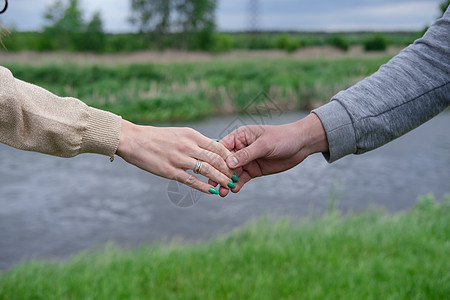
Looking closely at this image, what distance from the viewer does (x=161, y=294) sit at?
2877mm

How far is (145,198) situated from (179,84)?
8.01 meters

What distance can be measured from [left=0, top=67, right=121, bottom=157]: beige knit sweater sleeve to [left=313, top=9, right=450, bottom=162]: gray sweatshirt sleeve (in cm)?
85

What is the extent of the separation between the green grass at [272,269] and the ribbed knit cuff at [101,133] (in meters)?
1.39

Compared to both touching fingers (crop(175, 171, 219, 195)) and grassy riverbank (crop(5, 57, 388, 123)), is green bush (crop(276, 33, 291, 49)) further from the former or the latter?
touching fingers (crop(175, 171, 219, 195))

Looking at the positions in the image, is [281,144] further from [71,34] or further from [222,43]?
[222,43]

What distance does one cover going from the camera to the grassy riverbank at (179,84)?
10234mm

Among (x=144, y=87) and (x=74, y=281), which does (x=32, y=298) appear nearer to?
(x=74, y=281)

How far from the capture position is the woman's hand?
180 cm

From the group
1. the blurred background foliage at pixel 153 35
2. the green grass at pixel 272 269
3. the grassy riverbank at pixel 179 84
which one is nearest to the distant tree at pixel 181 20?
the blurred background foliage at pixel 153 35

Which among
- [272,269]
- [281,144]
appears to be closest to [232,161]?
[281,144]

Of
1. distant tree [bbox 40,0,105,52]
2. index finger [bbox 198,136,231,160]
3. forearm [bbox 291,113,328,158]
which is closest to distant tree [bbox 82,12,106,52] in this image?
distant tree [bbox 40,0,105,52]

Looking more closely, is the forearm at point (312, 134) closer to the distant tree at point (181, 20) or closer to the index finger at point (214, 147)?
the index finger at point (214, 147)

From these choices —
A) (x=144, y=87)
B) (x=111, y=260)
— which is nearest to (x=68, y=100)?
(x=111, y=260)

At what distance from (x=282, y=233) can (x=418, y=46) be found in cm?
261
